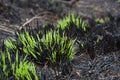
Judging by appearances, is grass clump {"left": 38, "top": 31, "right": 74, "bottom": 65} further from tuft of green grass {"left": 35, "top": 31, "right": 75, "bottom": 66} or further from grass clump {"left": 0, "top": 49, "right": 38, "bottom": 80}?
grass clump {"left": 0, "top": 49, "right": 38, "bottom": 80}

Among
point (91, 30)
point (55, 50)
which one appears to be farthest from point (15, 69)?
point (91, 30)

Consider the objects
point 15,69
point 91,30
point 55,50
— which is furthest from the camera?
point 91,30

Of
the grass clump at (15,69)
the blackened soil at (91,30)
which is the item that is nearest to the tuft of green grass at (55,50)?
the blackened soil at (91,30)

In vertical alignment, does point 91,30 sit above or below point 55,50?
below

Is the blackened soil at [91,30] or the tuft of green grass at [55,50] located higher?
the tuft of green grass at [55,50]

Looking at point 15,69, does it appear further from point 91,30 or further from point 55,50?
point 91,30

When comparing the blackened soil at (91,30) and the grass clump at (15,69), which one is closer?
the grass clump at (15,69)

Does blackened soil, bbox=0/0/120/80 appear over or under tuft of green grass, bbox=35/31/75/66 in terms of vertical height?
under

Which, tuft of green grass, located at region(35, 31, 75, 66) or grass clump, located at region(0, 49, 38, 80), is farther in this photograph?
tuft of green grass, located at region(35, 31, 75, 66)

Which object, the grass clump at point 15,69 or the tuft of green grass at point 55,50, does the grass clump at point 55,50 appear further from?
the grass clump at point 15,69

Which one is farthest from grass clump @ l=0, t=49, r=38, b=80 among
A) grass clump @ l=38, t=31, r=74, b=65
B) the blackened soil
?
grass clump @ l=38, t=31, r=74, b=65

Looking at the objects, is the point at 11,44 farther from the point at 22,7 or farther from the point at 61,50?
the point at 22,7
